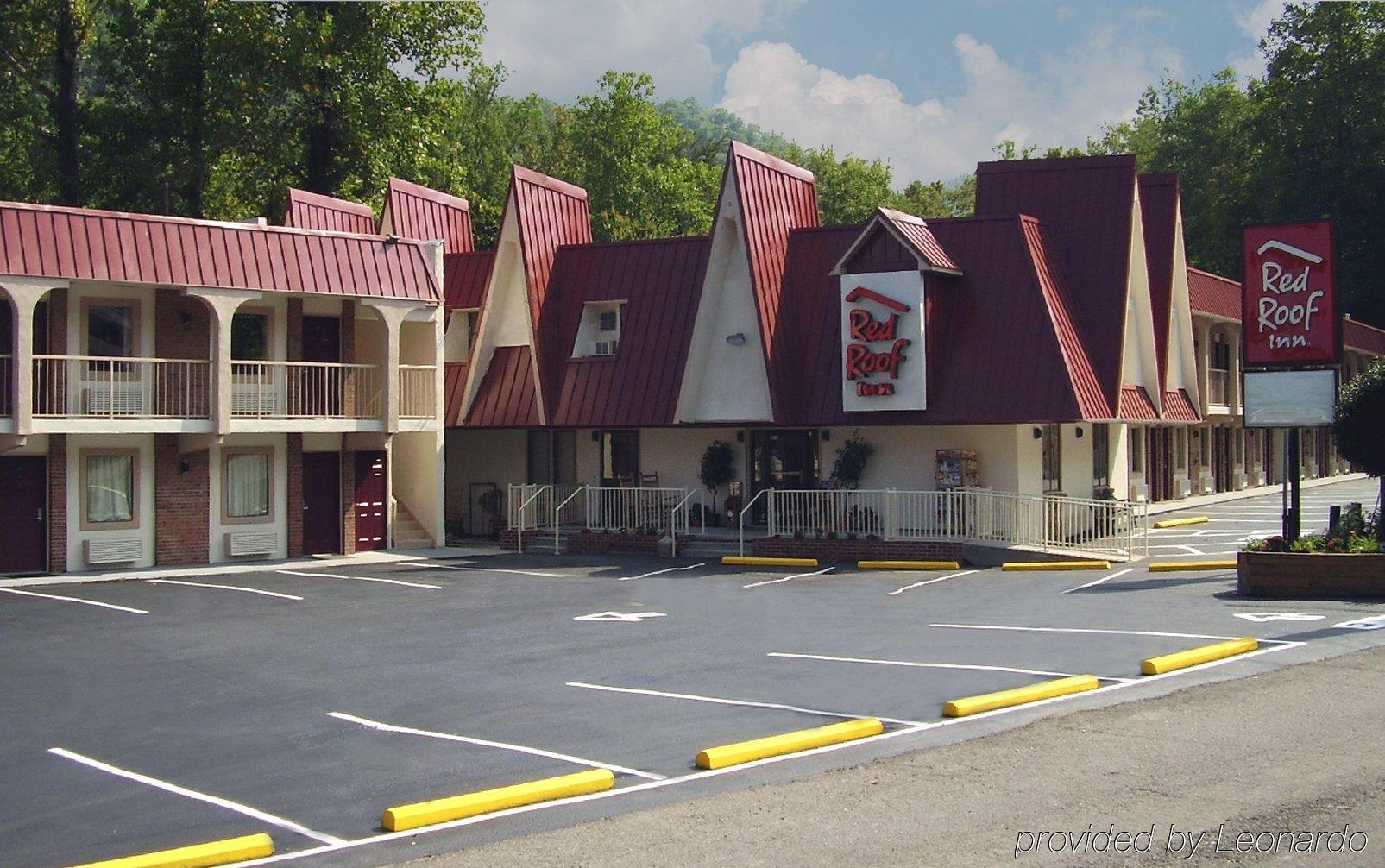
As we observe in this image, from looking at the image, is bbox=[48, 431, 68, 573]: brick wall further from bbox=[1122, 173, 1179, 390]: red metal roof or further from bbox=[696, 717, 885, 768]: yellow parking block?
bbox=[1122, 173, 1179, 390]: red metal roof

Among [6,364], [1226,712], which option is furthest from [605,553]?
[1226,712]

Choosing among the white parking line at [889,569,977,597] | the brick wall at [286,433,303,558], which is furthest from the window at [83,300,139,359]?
the white parking line at [889,569,977,597]

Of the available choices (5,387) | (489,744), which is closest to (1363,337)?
(5,387)

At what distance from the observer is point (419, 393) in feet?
104

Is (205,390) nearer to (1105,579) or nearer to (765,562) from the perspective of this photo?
(765,562)

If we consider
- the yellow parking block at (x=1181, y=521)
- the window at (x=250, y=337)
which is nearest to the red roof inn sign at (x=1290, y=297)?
the yellow parking block at (x=1181, y=521)

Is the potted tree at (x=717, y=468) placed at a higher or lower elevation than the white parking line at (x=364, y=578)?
higher

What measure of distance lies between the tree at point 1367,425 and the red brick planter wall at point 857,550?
7.47 m

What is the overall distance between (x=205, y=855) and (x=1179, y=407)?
3046 centimetres

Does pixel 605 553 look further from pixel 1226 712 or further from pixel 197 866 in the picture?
pixel 197 866

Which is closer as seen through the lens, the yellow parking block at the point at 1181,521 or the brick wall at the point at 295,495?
the brick wall at the point at 295,495

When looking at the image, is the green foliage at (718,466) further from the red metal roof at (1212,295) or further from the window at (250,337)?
the red metal roof at (1212,295)

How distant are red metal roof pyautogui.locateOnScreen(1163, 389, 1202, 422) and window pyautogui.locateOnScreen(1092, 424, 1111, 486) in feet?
4.79

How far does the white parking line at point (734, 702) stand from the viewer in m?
13.1
